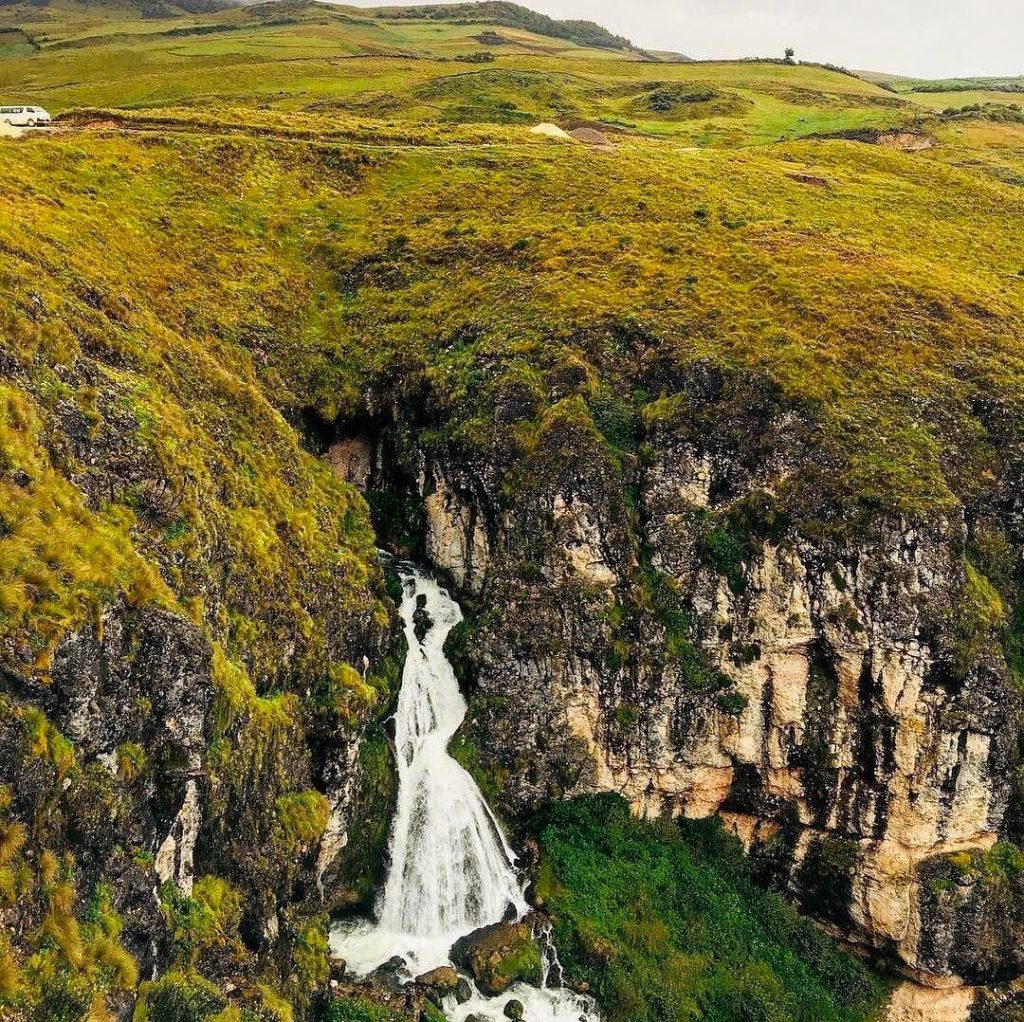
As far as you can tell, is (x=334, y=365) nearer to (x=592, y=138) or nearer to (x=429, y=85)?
(x=592, y=138)

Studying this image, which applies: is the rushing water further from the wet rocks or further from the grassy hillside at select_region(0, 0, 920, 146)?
the grassy hillside at select_region(0, 0, 920, 146)

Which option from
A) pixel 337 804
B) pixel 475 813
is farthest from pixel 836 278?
pixel 337 804

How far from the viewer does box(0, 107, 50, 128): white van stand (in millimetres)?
52478

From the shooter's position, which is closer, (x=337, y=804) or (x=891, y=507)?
(x=337, y=804)

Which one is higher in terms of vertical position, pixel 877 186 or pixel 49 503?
pixel 877 186

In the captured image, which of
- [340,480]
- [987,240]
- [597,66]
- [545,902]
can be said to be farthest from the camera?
[597,66]

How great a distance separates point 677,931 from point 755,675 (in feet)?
36.2

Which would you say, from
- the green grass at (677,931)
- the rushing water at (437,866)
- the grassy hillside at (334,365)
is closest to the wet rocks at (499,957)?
the rushing water at (437,866)

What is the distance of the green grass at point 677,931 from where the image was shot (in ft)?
95.2

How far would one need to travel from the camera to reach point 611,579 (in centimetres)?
3412

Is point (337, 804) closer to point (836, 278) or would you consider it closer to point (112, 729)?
point (112, 729)

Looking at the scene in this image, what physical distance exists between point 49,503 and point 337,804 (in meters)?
15.1

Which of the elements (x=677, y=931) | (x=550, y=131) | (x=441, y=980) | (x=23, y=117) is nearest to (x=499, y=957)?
(x=441, y=980)

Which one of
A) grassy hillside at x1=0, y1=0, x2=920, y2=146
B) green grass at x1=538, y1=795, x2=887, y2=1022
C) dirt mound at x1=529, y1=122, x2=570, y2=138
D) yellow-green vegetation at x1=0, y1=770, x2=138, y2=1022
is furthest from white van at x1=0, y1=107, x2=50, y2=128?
green grass at x1=538, y1=795, x2=887, y2=1022
